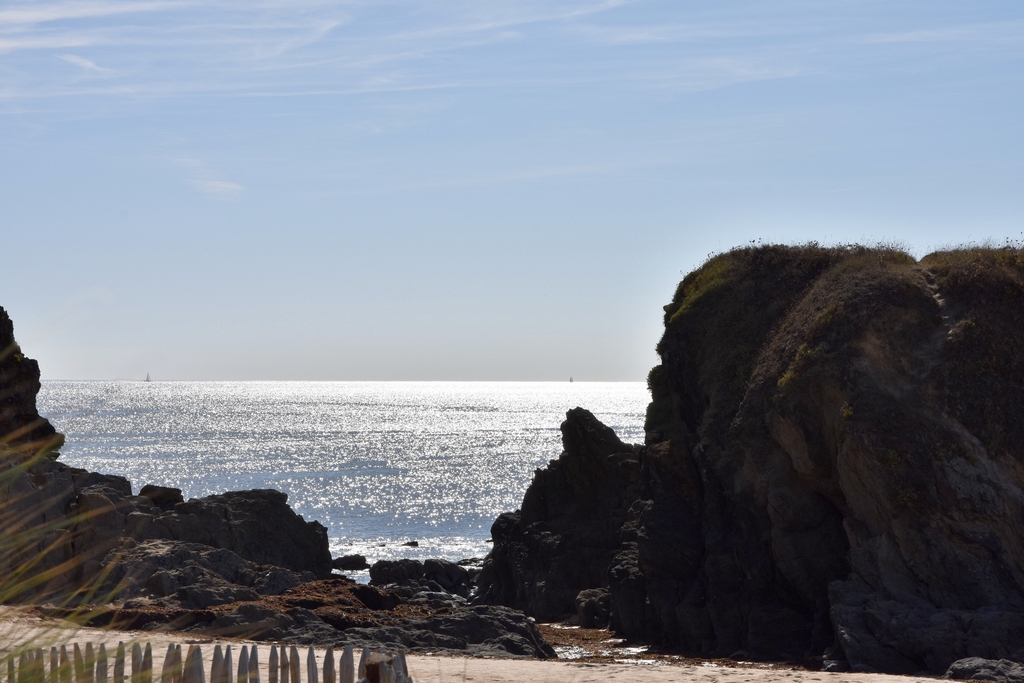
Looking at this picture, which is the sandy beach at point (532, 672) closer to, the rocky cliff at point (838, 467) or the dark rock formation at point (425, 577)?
the rocky cliff at point (838, 467)

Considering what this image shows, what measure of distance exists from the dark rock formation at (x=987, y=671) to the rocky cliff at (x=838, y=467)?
1.78m

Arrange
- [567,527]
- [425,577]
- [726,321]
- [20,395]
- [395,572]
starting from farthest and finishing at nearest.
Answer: [425,577] → [395,572] → [567,527] → [726,321] → [20,395]

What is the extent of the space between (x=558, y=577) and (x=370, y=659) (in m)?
28.5

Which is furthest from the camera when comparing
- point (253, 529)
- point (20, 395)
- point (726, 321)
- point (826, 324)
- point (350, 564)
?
point (350, 564)

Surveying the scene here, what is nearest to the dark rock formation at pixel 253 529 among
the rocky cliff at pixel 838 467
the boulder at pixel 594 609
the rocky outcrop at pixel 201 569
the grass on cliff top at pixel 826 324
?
the rocky outcrop at pixel 201 569

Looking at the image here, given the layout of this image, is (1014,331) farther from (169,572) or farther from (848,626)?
(169,572)

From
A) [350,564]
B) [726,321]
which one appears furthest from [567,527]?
[350,564]

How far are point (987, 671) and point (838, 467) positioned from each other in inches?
289

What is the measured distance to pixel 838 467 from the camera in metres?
22.8

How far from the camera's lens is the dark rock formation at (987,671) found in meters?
15.7

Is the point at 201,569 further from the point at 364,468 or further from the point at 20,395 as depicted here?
the point at 364,468

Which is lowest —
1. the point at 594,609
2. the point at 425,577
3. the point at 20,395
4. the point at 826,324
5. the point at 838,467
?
the point at 425,577

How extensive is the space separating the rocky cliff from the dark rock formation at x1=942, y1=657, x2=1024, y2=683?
1.78m

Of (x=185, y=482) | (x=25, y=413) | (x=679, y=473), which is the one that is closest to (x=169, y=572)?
(x=25, y=413)
